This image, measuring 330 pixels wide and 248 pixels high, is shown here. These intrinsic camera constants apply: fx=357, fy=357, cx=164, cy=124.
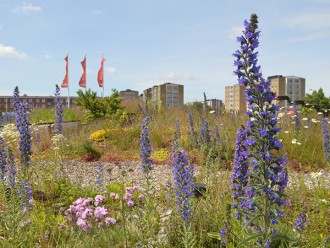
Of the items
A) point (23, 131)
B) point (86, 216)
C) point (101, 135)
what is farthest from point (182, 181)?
point (101, 135)

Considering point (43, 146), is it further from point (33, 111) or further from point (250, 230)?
point (33, 111)

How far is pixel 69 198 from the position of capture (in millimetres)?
5277

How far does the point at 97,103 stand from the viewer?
18734mm

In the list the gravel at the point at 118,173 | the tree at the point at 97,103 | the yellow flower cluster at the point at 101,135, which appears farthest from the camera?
the tree at the point at 97,103

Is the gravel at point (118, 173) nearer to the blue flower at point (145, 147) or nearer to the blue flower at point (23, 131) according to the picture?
the blue flower at point (23, 131)

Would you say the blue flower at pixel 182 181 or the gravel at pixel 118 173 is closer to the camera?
the blue flower at pixel 182 181

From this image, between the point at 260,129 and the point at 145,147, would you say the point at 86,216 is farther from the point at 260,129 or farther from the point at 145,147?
the point at 260,129

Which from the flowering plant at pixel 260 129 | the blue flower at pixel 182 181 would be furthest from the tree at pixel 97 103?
the flowering plant at pixel 260 129

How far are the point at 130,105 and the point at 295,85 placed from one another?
91.7m

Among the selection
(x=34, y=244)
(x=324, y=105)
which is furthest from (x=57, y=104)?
(x=324, y=105)

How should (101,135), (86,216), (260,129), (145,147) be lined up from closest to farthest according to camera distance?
1. (260,129)
2. (86,216)
3. (145,147)
4. (101,135)

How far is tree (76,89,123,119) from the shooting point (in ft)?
60.2

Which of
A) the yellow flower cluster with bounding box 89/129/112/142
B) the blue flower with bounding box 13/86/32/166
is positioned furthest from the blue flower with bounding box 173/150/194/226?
the yellow flower cluster with bounding box 89/129/112/142

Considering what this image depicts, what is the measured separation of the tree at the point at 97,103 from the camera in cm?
1835
